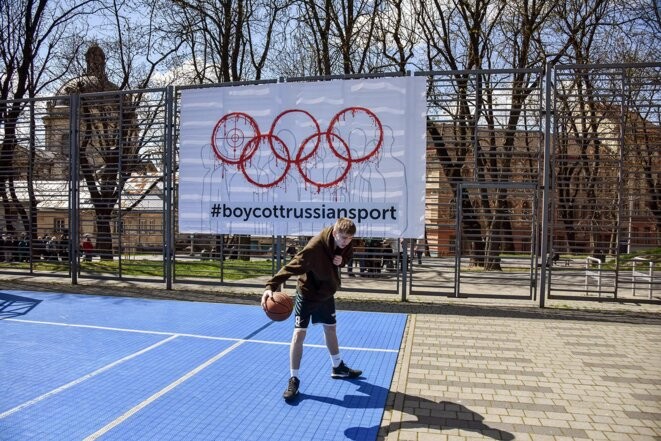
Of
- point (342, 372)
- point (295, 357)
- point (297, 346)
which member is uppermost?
point (297, 346)

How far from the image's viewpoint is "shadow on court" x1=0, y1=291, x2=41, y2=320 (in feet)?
32.0

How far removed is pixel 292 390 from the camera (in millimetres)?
5363

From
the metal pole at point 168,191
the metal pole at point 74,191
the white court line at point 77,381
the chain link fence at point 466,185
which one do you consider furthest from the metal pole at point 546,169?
the metal pole at point 74,191

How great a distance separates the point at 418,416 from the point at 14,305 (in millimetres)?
9217

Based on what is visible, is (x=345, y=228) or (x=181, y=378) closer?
(x=345, y=228)

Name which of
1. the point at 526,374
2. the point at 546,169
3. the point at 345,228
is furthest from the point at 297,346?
the point at 546,169

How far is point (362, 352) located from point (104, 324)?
4.62 meters

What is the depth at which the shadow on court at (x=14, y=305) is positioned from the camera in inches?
384

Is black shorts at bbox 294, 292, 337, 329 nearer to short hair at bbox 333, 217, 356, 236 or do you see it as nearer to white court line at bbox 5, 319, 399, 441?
short hair at bbox 333, 217, 356, 236

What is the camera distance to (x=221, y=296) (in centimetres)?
1227

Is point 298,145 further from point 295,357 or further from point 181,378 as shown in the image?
point 295,357

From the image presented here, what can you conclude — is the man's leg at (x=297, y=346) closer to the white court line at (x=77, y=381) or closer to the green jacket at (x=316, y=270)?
the green jacket at (x=316, y=270)

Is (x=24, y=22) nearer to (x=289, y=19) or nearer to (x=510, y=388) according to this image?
(x=289, y=19)

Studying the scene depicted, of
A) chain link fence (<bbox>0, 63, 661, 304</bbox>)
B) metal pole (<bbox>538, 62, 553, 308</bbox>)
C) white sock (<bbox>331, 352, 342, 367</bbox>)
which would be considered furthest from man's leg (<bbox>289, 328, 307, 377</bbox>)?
metal pole (<bbox>538, 62, 553, 308</bbox>)
